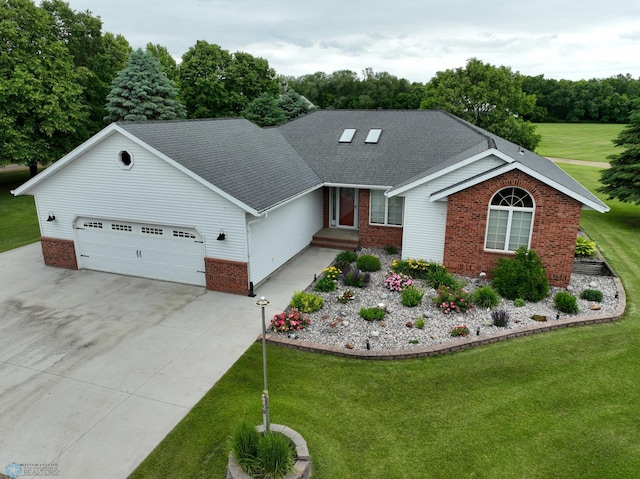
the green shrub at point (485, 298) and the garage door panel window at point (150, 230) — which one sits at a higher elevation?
the garage door panel window at point (150, 230)

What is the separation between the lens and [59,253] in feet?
48.6

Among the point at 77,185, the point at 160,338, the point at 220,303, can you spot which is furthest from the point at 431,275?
the point at 77,185

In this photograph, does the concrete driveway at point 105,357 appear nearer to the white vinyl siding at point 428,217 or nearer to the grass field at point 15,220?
the white vinyl siding at point 428,217

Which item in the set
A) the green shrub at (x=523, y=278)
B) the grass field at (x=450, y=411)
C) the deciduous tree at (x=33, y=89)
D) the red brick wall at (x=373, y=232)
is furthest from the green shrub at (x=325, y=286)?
the deciduous tree at (x=33, y=89)

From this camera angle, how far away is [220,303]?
39.7 feet

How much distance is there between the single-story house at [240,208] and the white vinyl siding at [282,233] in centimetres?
6

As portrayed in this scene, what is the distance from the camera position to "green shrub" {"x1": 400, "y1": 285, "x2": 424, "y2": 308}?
1149 centimetres

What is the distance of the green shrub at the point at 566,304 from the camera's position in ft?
36.2

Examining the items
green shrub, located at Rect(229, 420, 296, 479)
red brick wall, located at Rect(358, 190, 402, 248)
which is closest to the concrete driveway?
green shrub, located at Rect(229, 420, 296, 479)

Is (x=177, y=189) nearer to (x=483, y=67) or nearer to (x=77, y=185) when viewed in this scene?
(x=77, y=185)

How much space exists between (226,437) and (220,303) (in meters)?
5.42

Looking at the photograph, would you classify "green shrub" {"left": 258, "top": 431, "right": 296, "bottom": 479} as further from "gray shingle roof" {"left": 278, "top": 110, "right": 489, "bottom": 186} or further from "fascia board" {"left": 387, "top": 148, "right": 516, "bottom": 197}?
"gray shingle roof" {"left": 278, "top": 110, "right": 489, "bottom": 186}

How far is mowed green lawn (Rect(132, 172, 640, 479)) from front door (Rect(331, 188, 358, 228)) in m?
9.67

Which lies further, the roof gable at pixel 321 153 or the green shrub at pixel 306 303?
the roof gable at pixel 321 153
